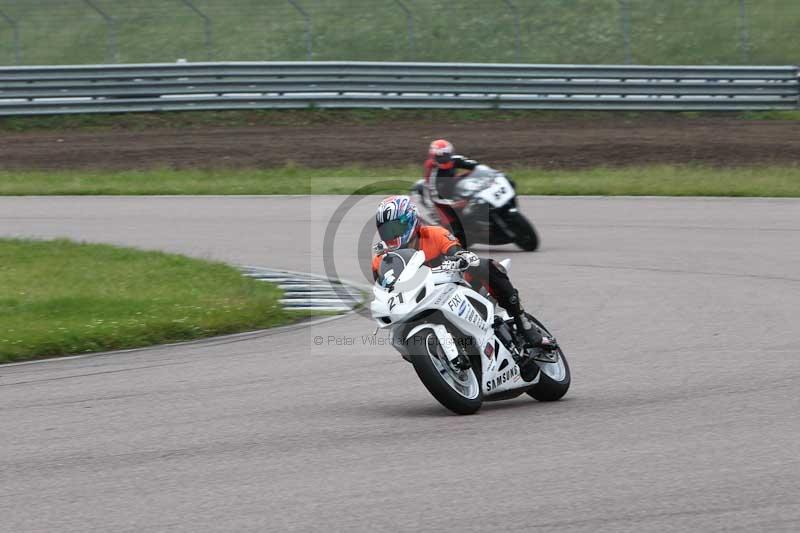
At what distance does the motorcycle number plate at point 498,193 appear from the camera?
15609 millimetres

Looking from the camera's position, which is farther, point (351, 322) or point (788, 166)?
point (788, 166)

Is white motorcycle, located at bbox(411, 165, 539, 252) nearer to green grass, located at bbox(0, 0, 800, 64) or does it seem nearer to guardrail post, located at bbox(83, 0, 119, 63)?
green grass, located at bbox(0, 0, 800, 64)

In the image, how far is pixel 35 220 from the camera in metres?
18.5

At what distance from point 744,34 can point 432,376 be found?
2570cm

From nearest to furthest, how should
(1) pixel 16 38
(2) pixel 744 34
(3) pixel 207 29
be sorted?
1. (1) pixel 16 38
2. (3) pixel 207 29
3. (2) pixel 744 34

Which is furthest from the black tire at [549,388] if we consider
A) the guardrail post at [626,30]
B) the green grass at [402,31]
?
the green grass at [402,31]

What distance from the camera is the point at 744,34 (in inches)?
1206

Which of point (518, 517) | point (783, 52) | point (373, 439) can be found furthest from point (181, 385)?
point (783, 52)

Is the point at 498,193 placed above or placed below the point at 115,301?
above

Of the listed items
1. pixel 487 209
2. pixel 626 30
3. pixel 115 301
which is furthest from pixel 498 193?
pixel 626 30

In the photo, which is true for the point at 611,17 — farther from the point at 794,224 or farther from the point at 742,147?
the point at 794,224

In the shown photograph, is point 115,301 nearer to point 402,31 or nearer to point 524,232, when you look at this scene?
point 524,232

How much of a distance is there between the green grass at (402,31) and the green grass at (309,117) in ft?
11.8

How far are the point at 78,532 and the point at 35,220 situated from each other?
13798 millimetres
